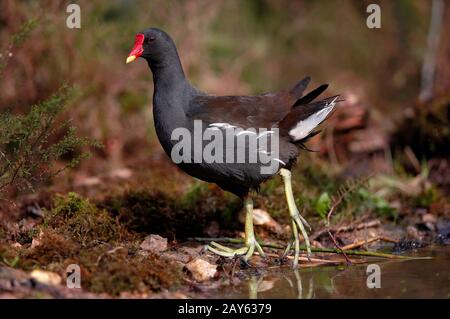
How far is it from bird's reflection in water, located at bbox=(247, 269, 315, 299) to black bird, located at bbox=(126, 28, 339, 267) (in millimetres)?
334

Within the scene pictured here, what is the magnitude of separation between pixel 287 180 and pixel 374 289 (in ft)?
4.19

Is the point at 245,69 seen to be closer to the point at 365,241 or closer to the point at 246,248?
the point at 365,241

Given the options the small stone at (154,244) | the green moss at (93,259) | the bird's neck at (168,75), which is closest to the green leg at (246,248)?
the small stone at (154,244)

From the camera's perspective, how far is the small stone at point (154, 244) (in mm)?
4648

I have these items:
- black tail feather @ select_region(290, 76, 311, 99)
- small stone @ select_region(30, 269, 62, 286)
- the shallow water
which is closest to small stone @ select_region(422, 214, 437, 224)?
the shallow water

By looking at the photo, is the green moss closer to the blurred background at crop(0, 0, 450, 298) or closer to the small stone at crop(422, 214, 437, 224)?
the blurred background at crop(0, 0, 450, 298)

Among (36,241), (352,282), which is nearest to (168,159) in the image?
(36,241)

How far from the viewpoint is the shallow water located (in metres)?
3.65

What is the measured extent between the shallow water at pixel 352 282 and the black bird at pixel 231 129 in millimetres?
339

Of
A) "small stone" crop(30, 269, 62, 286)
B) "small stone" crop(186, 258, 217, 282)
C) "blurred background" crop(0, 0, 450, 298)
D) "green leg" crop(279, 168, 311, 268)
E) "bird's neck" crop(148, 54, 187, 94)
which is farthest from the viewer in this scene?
"bird's neck" crop(148, 54, 187, 94)

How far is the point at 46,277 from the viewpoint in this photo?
3625mm

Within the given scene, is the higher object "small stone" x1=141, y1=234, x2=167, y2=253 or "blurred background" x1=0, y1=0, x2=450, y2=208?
"blurred background" x1=0, y1=0, x2=450, y2=208

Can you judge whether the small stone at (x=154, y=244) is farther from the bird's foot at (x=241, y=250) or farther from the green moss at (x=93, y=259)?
the bird's foot at (x=241, y=250)

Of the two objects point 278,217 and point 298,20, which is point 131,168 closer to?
point 278,217
